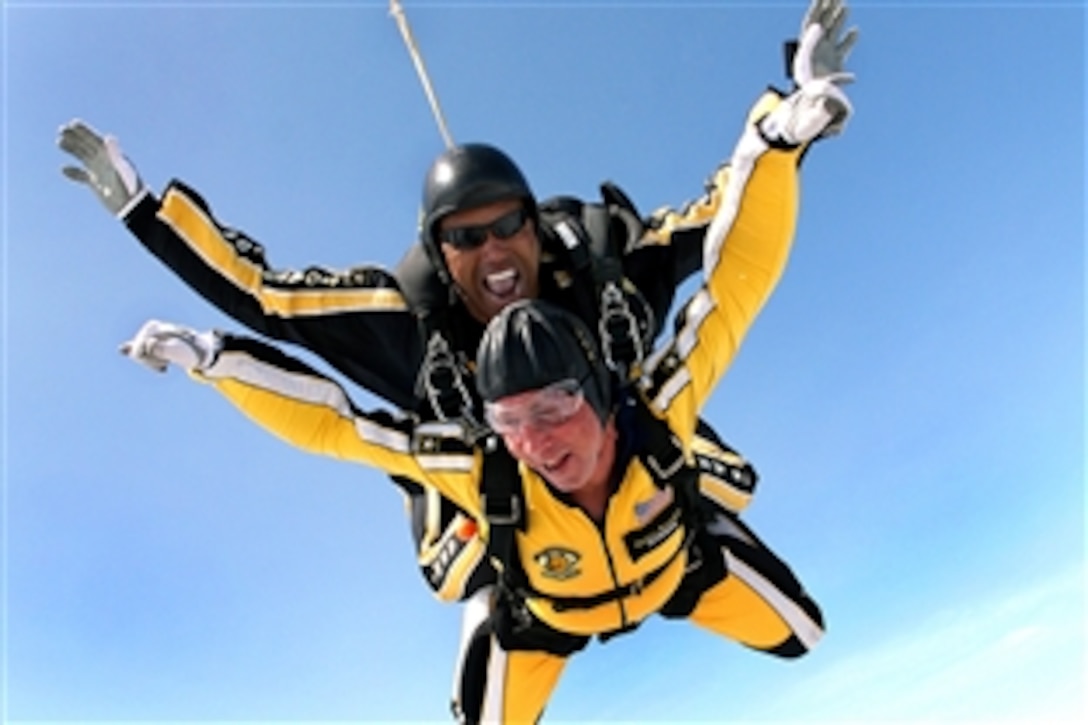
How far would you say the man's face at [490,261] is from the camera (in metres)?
3.41

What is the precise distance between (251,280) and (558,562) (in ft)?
4.09

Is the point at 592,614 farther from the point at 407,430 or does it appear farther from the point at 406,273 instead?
the point at 406,273

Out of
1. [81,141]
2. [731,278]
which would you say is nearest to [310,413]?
[81,141]

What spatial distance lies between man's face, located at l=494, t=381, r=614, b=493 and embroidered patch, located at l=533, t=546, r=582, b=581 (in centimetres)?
28

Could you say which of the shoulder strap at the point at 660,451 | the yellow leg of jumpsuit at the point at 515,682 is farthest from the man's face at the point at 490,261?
the yellow leg of jumpsuit at the point at 515,682

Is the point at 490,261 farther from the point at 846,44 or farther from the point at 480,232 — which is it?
the point at 846,44

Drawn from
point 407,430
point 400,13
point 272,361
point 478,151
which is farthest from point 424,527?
point 400,13

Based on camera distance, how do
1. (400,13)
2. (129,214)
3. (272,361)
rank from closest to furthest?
(272,361)
(129,214)
(400,13)

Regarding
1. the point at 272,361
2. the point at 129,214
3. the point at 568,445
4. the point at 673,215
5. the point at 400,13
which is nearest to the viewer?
the point at 568,445

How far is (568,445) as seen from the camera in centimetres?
288

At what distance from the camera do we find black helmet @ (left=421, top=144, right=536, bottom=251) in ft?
11.3

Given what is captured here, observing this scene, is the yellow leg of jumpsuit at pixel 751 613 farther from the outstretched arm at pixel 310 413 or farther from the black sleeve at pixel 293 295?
the black sleeve at pixel 293 295

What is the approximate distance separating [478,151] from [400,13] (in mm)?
811

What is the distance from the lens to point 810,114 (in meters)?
2.82
